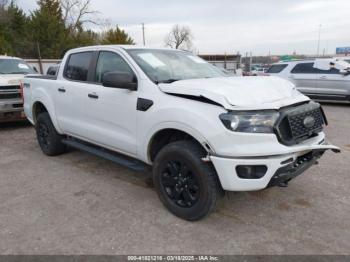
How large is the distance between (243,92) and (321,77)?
398 inches

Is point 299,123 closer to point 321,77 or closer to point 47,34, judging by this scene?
point 321,77

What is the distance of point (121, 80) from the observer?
3553mm

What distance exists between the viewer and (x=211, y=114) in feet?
9.84

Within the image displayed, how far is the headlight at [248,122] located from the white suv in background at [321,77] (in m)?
9.87

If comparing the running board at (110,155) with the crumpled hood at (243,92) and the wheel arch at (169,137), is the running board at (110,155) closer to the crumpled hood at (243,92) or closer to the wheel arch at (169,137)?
the wheel arch at (169,137)

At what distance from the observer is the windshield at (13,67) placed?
28.8 ft

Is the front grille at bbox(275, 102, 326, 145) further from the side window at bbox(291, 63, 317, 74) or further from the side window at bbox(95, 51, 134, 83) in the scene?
the side window at bbox(291, 63, 317, 74)

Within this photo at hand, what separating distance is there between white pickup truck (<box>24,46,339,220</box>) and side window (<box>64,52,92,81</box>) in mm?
28

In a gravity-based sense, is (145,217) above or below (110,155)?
below

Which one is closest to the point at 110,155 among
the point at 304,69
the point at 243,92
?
the point at 243,92

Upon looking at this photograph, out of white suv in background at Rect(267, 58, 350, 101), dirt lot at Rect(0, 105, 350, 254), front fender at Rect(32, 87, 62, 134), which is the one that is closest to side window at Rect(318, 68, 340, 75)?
white suv in background at Rect(267, 58, 350, 101)

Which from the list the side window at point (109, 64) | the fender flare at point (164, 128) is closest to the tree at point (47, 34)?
the side window at point (109, 64)

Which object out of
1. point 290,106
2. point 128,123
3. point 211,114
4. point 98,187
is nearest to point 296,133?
point 290,106

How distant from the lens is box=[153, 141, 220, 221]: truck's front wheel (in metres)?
3.11
